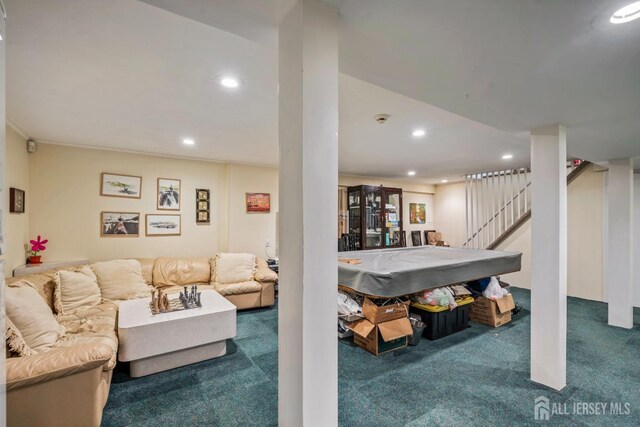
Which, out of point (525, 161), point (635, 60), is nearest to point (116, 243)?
point (635, 60)

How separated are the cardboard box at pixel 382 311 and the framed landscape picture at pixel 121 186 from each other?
12.5 ft

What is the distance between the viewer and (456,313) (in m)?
3.42

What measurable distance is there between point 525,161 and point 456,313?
3.29 metres

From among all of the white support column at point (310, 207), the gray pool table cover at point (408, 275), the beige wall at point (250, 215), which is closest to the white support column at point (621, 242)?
the gray pool table cover at point (408, 275)

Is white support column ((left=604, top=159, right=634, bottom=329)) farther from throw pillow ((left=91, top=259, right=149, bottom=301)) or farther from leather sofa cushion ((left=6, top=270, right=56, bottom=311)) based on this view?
leather sofa cushion ((left=6, top=270, right=56, bottom=311))

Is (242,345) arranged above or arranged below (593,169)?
below

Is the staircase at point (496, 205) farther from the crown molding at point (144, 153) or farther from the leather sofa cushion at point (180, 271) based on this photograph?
the leather sofa cushion at point (180, 271)

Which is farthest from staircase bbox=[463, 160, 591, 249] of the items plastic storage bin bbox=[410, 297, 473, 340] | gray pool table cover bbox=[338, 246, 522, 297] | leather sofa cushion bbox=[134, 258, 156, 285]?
leather sofa cushion bbox=[134, 258, 156, 285]

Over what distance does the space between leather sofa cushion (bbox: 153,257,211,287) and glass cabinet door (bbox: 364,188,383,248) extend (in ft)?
11.2

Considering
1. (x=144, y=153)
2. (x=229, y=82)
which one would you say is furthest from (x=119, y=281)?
(x=229, y=82)

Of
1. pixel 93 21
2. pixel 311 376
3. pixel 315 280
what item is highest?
pixel 93 21

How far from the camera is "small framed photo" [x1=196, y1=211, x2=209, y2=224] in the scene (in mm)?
4840

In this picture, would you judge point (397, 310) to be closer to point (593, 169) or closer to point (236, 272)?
point (236, 272)

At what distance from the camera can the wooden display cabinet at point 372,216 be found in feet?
20.1
